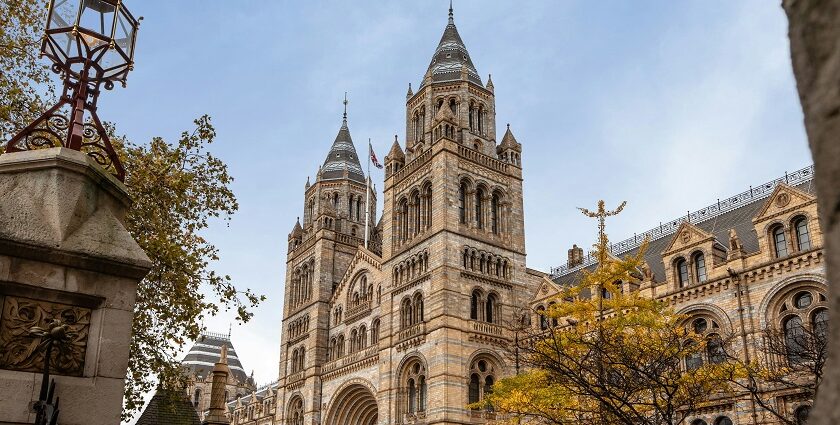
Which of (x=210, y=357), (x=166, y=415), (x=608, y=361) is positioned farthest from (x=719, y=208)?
(x=210, y=357)

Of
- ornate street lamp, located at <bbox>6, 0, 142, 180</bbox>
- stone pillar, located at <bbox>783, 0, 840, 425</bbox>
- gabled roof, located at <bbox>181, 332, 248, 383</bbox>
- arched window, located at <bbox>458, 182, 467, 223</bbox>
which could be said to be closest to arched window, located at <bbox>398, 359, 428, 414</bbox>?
arched window, located at <bbox>458, 182, 467, 223</bbox>

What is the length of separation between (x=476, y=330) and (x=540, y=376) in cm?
1507

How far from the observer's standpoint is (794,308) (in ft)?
84.5

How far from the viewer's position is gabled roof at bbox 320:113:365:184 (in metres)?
57.8

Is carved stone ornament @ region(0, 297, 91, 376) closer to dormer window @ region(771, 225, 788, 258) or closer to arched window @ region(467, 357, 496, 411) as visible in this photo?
dormer window @ region(771, 225, 788, 258)

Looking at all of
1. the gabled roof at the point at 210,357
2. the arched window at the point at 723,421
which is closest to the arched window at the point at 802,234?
the arched window at the point at 723,421

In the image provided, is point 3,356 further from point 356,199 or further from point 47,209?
point 356,199

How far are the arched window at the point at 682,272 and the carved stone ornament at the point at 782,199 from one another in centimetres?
471

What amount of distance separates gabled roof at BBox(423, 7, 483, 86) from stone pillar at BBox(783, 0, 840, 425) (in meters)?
41.5

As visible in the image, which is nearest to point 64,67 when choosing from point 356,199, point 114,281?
point 114,281

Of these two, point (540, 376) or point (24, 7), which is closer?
point (24, 7)

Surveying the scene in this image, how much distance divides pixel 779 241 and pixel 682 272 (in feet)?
14.7

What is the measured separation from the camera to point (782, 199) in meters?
A: 27.0

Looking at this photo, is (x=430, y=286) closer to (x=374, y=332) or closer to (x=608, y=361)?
(x=374, y=332)
